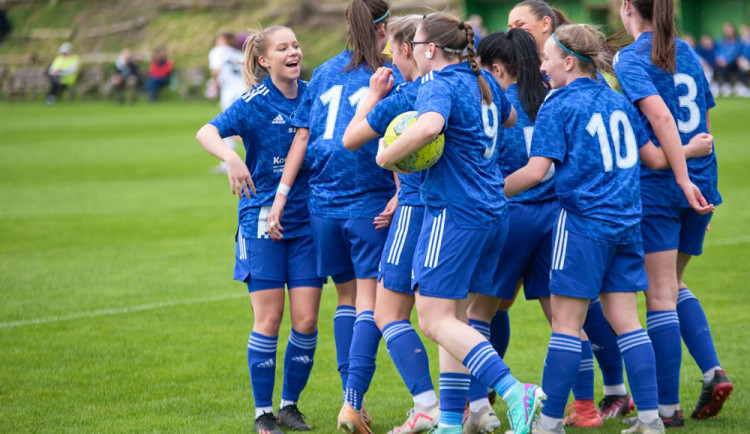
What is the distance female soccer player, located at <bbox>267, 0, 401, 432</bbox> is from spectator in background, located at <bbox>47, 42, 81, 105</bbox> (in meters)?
38.3

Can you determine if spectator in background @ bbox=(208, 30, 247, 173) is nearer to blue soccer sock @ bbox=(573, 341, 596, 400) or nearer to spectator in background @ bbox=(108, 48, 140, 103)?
blue soccer sock @ bbox=(573, 341, 596, 400)

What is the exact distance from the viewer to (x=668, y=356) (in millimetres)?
4938

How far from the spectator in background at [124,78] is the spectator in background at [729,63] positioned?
23640mm

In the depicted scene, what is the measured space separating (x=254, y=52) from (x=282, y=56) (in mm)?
217

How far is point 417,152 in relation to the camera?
426 centimetres

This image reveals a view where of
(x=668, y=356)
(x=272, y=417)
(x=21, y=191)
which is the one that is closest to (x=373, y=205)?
(x=272, y=417)

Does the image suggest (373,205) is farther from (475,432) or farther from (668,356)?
(668,356)

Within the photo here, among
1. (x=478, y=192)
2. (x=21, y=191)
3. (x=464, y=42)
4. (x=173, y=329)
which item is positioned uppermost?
(x=464, y=42)

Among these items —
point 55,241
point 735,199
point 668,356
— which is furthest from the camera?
point 735,199

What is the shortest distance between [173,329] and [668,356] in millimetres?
4129

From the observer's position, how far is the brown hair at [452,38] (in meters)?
4.43

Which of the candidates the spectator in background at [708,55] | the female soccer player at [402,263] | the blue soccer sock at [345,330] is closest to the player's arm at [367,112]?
the female soccer player at [402,263]

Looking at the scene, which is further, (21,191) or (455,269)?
(21,191)

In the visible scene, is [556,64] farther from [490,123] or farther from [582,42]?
[490,123]
